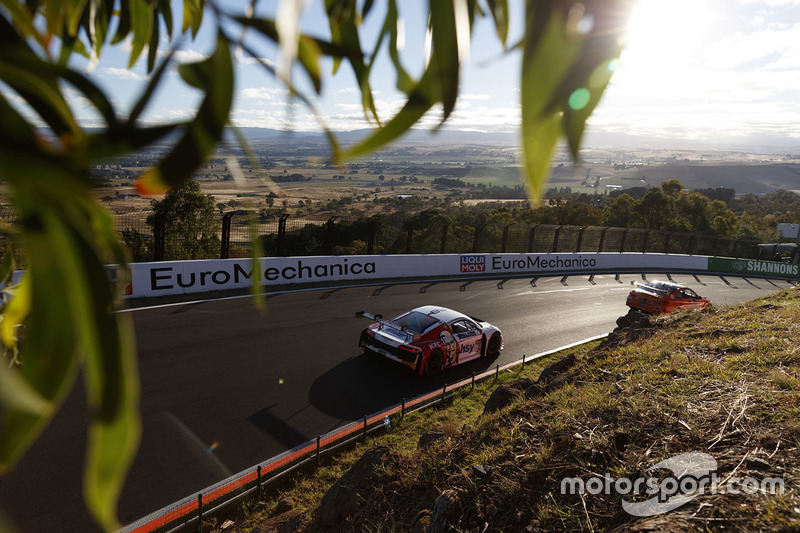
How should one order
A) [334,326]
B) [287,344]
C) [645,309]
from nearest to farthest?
[287,344], [334,326], [645,309]

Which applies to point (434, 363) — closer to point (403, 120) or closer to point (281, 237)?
point (403, 120)

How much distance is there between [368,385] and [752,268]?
37.2 meters

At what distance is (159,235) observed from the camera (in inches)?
628

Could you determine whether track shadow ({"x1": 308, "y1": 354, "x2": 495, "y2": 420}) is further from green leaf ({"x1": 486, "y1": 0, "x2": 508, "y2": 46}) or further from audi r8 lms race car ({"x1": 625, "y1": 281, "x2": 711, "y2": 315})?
audi r8 lms race car ({"x1": 625, "y1": 281, "x2": 711, "y2": 315})

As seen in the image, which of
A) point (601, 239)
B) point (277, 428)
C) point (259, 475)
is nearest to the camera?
point (259, 475)

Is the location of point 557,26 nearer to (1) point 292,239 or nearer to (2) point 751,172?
(1) point 292,239

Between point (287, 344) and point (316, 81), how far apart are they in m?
11.6

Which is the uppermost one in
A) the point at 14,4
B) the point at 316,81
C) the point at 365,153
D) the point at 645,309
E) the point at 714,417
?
the point at 14,4

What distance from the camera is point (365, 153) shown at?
0.75m

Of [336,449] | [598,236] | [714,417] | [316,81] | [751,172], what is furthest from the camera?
[751,172]

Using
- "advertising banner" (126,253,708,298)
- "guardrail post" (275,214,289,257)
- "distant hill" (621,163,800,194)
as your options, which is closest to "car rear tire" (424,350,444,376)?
"advertising banner" (126,253,708,298)

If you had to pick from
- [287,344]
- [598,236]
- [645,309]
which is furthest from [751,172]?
[287,344]

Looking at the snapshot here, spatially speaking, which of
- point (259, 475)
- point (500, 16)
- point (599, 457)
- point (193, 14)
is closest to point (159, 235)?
point (259, 475)

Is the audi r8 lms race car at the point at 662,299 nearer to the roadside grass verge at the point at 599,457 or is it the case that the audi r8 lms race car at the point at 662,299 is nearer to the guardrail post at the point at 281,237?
the roadside grass verge at the point at 599,457
